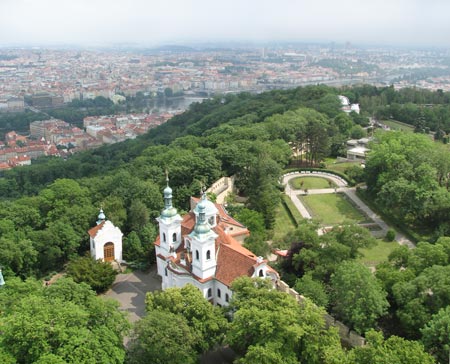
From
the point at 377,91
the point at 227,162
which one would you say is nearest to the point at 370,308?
the point at 227,162

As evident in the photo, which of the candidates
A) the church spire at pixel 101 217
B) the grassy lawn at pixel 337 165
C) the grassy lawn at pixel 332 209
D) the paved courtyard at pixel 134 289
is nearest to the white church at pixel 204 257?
the paved courtyard at pixel 134 289

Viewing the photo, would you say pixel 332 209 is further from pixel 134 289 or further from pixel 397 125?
pixel 397 125

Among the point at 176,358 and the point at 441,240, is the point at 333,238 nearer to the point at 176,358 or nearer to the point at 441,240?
the point at 441,240

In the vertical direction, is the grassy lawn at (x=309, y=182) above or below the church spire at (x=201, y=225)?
below

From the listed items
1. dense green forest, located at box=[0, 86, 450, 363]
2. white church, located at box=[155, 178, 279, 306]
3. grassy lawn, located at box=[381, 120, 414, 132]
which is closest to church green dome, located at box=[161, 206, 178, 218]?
white church, located at box=[155, 178, 279, 306]

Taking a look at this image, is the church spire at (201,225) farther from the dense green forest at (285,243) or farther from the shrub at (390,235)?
the shrub at (390,235)

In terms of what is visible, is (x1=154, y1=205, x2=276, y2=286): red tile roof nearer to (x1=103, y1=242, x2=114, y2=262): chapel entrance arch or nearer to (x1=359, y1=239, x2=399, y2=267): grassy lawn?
(x1=103, y1=242, x2=114, y2=262): chapel entrance arch

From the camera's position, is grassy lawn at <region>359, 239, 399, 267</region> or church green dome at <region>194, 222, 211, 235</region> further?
grassy lawn at <region>359, 239, 399, 267</region>
